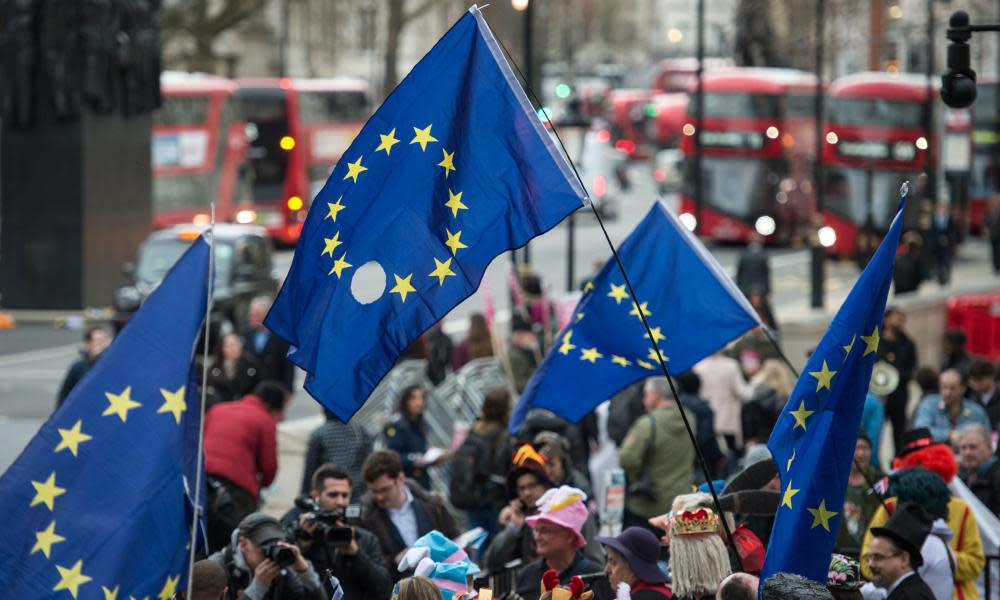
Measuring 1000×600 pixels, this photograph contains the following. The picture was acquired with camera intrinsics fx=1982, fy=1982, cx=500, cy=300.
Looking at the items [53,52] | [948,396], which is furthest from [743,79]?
[948,396]

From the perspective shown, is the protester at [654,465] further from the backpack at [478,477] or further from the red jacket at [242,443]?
the red jacket at [242,443]

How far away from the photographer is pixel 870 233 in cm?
3303

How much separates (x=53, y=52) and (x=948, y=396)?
57.1 feet

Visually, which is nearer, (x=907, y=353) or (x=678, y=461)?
(x=678, y=461)

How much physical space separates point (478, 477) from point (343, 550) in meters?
3.22

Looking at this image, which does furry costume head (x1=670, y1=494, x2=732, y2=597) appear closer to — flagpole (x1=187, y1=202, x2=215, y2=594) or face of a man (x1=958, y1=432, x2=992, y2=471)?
flagpole (x1=187, y1=202, x2=215, y2=594)

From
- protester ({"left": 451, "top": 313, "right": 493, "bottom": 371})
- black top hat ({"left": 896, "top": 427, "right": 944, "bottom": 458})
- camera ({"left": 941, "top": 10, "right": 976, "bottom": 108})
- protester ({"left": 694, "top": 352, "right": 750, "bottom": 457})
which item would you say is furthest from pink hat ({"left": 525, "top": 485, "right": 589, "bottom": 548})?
protester ({"left": 451, "top": 313, "right": 493, "bottom": 371})

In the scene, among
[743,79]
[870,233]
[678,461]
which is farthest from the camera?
[743,79]

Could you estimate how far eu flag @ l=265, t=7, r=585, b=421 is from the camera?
7.61m

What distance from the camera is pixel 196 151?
38.5 metres

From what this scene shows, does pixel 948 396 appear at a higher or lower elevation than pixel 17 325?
higher

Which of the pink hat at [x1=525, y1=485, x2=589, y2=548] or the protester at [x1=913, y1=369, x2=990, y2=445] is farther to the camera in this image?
the protester at [x1=913, y1=369, x2=990, y2=445]

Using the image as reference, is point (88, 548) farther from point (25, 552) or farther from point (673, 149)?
point (673, 149)

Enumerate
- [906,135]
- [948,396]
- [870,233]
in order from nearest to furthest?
[948,396] < [870,233] < [906,135]
